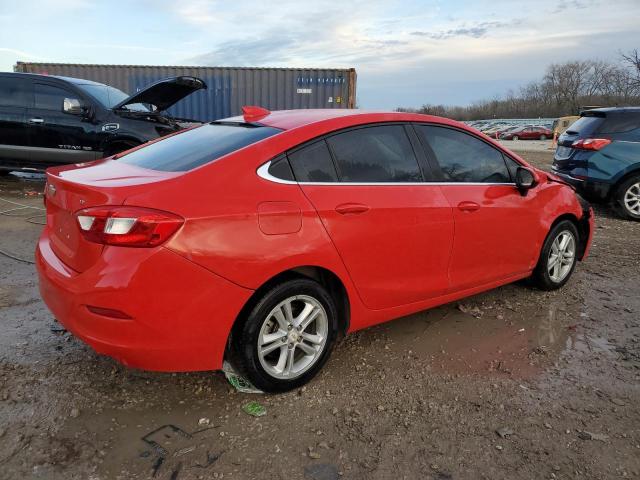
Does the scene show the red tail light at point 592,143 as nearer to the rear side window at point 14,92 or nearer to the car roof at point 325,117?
the car roof at point 325,117

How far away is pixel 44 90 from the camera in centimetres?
829

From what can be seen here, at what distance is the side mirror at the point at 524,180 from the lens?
3932 millimetres

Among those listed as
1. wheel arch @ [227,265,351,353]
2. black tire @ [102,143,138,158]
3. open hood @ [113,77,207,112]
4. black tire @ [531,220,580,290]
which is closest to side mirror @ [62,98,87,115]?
open hood @ [113,77,207,112]

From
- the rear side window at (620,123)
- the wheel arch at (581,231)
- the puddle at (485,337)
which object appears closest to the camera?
the puddle at (485,337)

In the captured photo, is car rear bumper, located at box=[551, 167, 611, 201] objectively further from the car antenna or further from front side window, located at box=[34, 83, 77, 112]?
front side window, located at box=[34, 83, 77, 112]

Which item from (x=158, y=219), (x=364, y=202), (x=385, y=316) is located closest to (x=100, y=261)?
(x=158, y=219)

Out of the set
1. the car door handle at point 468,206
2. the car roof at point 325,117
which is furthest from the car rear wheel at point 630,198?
the car roof at point 325,117

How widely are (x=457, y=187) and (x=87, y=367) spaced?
2.64 meters

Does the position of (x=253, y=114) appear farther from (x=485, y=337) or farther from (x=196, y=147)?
(x=485, y=337)

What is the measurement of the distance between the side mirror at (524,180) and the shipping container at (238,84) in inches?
485

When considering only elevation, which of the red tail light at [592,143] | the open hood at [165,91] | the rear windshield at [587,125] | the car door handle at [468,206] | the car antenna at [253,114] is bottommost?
the car door handle at [468,206]

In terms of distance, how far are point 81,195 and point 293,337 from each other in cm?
A: 132

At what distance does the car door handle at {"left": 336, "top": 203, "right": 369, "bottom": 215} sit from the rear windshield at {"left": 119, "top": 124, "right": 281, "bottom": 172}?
1.87 feet

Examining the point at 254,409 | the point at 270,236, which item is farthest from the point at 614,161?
the point at 254,409
